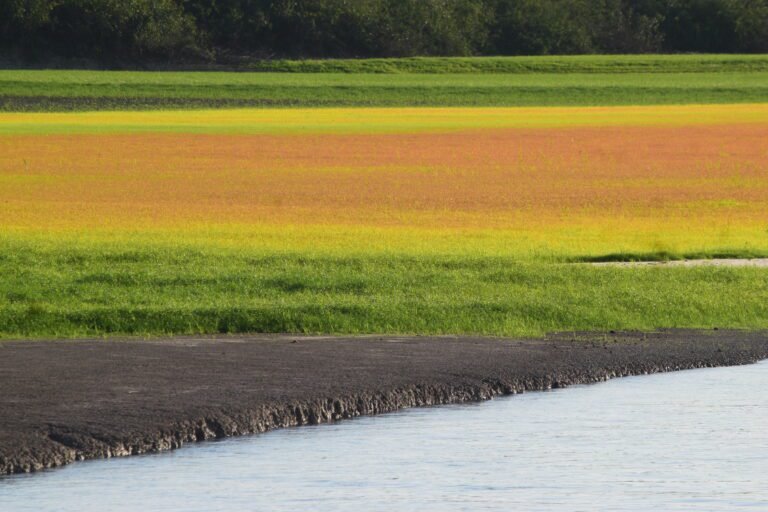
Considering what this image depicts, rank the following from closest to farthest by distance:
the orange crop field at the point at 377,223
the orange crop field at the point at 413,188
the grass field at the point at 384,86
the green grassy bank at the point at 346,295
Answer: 1. the green grassy bank at the point at 346,295
2. the orange crop field at the point at 377,223
3. the orange crop field at the point at 413,188
4. the grass field at the point at 384,86

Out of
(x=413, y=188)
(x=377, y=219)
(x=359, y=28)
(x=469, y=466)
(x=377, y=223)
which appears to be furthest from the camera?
(x=359, y=28)

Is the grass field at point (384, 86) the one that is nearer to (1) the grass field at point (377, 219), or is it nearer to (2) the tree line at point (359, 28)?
(1) the grass field at point (377, 219)

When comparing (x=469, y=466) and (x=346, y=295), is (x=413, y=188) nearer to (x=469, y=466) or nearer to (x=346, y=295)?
(x=346, y=295)

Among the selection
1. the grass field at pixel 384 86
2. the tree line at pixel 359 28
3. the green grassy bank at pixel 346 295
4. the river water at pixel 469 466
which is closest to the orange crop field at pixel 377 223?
the green grassy bank at pixel 346 295

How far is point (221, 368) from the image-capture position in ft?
45.9

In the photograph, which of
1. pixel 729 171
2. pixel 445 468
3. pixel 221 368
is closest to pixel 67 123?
pixel 729 171

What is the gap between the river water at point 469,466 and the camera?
1002cm

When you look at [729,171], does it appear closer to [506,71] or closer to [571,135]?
[571,135]

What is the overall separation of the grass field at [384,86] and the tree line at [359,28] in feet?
24.0

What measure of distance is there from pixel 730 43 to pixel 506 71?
82.6 ft

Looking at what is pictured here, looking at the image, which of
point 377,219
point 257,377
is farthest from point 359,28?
point 257,377

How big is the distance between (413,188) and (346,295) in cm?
1763

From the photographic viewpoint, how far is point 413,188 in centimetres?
3656

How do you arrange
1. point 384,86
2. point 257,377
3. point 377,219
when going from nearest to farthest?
point 257,377, point 377,219, point 384,86
